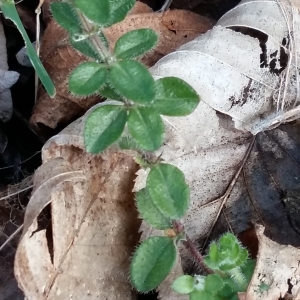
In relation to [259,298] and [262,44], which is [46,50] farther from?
[259,298]

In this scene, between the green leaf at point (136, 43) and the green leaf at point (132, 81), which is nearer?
the green leaf at point (132, 81)

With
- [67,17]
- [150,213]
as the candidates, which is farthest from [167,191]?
[67,17]

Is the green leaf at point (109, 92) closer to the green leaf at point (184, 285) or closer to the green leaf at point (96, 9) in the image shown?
the green leaf at point (96, 9)

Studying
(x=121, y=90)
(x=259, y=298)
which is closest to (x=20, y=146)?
(x=121, y=90)

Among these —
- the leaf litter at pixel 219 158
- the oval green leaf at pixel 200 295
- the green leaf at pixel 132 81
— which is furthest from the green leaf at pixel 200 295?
the green leaf at pixel 132 81

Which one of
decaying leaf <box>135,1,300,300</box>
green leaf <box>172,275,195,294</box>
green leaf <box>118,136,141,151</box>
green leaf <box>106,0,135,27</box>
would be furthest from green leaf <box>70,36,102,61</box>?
green leaf <box>172,275,195,294</box>
